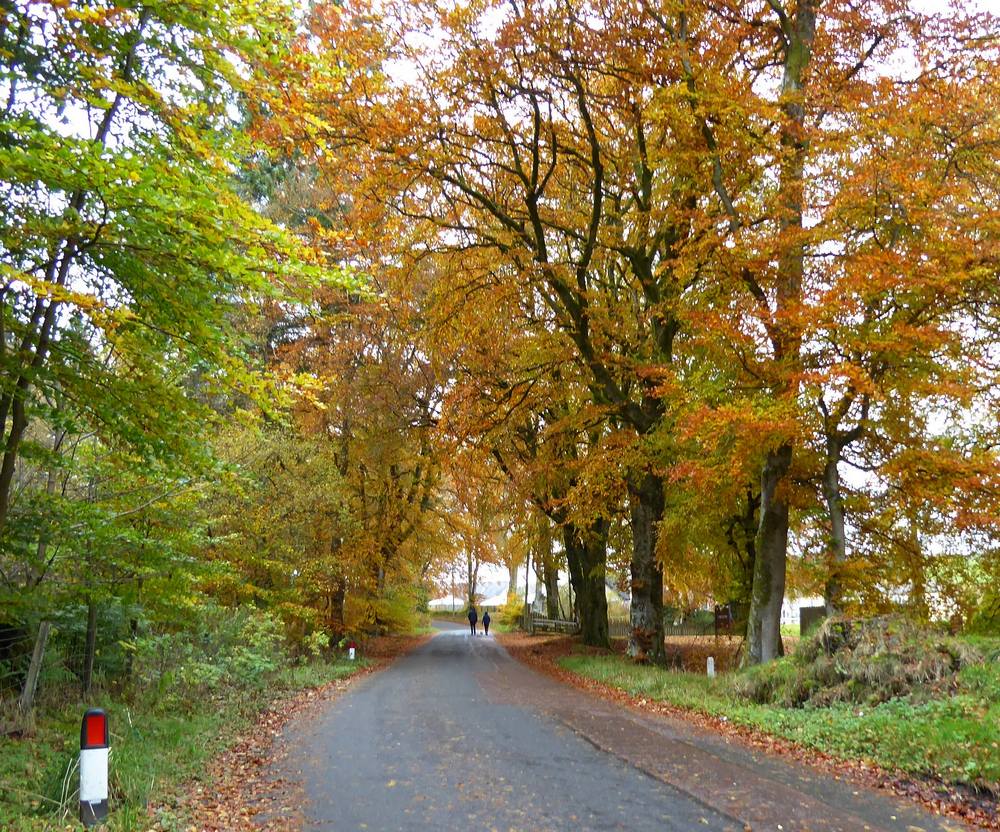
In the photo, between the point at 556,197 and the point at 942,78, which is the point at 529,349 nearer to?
the point at 556,197

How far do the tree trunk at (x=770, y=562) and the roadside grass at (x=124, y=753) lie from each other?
29.4 feet

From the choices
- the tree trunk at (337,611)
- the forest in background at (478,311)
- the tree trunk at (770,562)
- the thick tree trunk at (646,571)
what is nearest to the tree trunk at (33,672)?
the forest in background at (478,311)

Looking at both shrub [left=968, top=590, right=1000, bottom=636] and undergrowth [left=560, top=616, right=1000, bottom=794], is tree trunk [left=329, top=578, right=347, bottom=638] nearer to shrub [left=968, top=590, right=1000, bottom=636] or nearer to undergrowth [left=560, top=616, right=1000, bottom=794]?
undergrowth [left=560, top=616, right=1000, bottom=794]

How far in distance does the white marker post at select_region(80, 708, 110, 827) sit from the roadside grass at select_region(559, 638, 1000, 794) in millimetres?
7068

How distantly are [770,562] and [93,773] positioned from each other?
1195 cm

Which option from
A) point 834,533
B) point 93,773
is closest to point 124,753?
point 93,773

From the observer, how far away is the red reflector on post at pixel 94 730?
5.32 meters

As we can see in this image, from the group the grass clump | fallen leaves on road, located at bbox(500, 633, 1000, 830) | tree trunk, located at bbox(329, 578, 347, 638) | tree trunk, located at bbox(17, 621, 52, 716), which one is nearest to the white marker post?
tree trunk, located at bbox(17, 621, 52, 716)

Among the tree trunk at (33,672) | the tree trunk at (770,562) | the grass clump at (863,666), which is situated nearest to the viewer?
the tree trunk at (33,672)

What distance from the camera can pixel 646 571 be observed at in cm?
1870

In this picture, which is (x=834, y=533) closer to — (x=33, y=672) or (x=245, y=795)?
(x=245, y=795)

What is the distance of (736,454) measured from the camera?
41.3 feet

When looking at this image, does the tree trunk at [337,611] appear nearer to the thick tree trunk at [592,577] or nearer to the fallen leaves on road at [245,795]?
the thick tree trunk at [592,577]

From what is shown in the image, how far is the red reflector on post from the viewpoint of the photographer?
5.32 metres
